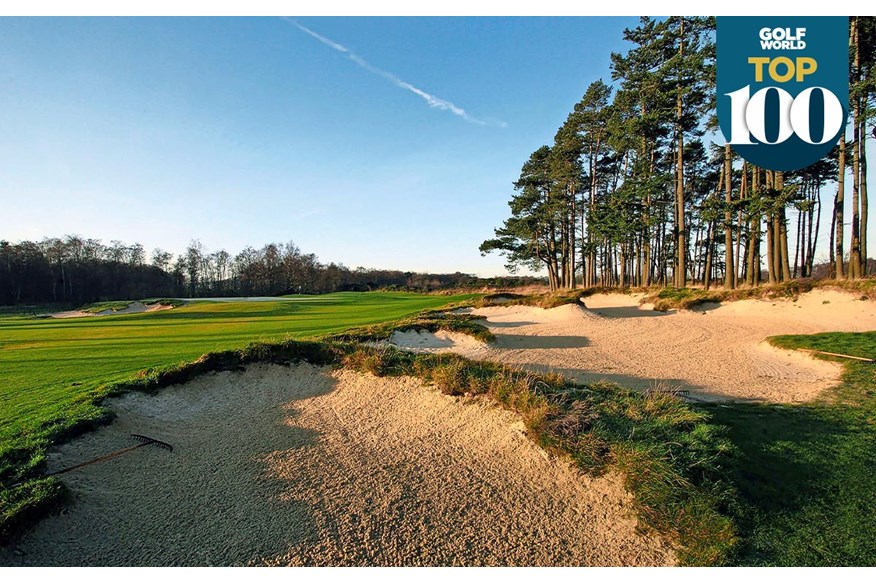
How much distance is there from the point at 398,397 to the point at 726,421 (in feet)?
16.5

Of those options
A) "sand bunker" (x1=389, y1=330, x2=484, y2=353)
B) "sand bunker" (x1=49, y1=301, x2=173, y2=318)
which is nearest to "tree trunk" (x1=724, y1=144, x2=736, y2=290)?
"sand bunker" (x1=389, y1=330, x2=484, y2=353)

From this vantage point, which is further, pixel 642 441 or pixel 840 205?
pixel 840 205

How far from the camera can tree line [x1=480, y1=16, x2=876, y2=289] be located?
19.2 meters

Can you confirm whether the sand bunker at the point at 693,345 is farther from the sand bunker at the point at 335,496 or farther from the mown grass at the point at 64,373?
the mown grass at the point at 64,373

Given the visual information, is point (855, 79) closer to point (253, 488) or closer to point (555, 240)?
point (555, 240)

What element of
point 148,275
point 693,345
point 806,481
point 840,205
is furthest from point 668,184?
point 148,275

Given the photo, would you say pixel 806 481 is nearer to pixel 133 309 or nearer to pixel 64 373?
pixel 64 373

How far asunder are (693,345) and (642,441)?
876 cm

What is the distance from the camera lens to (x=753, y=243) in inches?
963

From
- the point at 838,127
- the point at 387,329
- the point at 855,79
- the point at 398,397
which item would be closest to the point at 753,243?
the point at 855,79

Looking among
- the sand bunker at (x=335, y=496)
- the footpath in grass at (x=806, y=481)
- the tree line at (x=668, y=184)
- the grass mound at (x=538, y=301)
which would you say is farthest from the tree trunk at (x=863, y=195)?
the sand bunker at (x=335, y=496)

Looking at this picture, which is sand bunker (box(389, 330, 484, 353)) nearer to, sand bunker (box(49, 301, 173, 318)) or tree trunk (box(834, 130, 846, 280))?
tree trunk (box(834, 130, 846, 280))

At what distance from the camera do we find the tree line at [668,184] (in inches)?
754

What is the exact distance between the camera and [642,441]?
15.8ft
